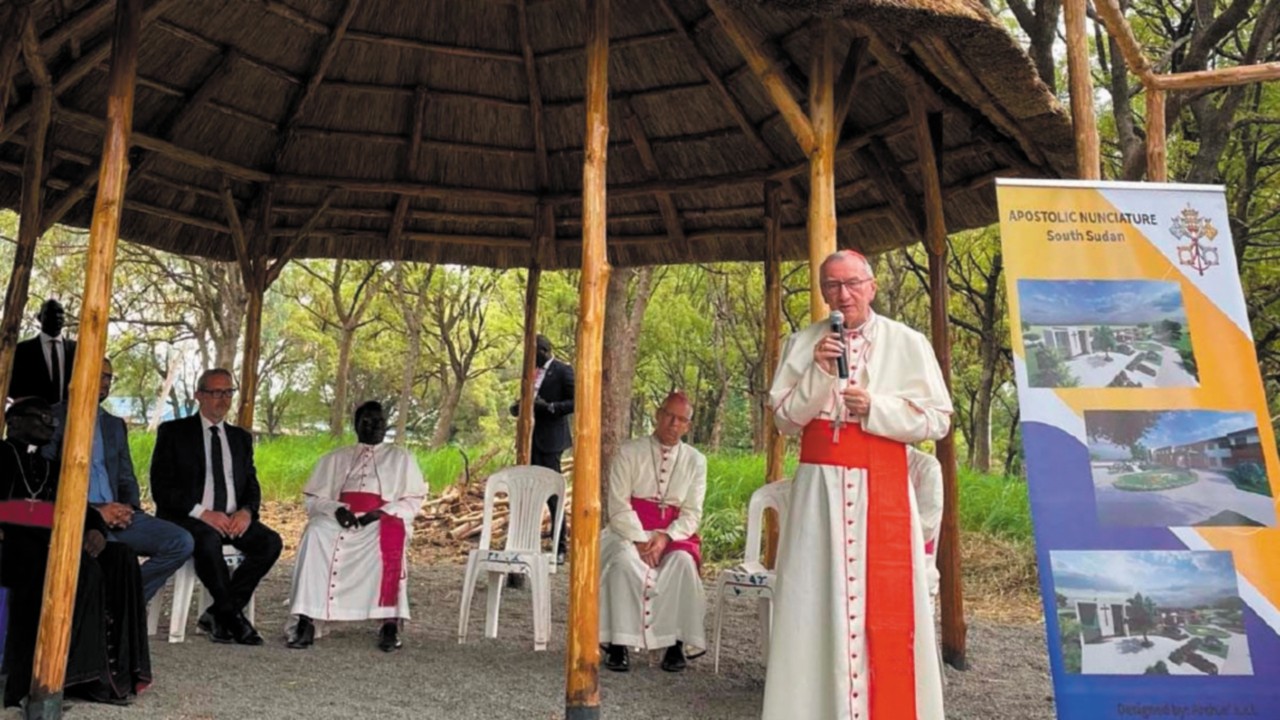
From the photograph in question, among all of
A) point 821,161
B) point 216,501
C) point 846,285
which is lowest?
point 216,501

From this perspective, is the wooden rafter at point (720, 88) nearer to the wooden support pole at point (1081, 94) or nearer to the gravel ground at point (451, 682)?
the wooden support pole at point (1081, 94)

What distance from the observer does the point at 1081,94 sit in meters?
4.43

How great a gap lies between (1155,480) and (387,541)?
430 centimetres

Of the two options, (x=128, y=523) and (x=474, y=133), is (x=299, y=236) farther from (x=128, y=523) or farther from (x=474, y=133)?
(x=128, y=523)

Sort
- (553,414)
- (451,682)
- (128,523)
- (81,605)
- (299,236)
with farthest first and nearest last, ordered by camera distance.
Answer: (553,414) < (299,236) < (128,523) < (451,682) < (81,605)

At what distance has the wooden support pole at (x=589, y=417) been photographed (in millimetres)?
4152

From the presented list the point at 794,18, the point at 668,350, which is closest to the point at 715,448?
the point at 668,350

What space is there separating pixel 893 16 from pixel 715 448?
16732 millimetres

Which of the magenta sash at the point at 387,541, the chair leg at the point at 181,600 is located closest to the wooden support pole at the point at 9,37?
the chair leg at the point at 181,600

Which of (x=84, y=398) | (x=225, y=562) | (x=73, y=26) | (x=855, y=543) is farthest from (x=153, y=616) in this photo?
(x=855, y=543)

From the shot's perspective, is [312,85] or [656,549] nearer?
[656,549]

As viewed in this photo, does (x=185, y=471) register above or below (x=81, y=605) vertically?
above

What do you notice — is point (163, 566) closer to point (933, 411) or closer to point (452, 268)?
point (933, 411)

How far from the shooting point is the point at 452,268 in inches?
803
